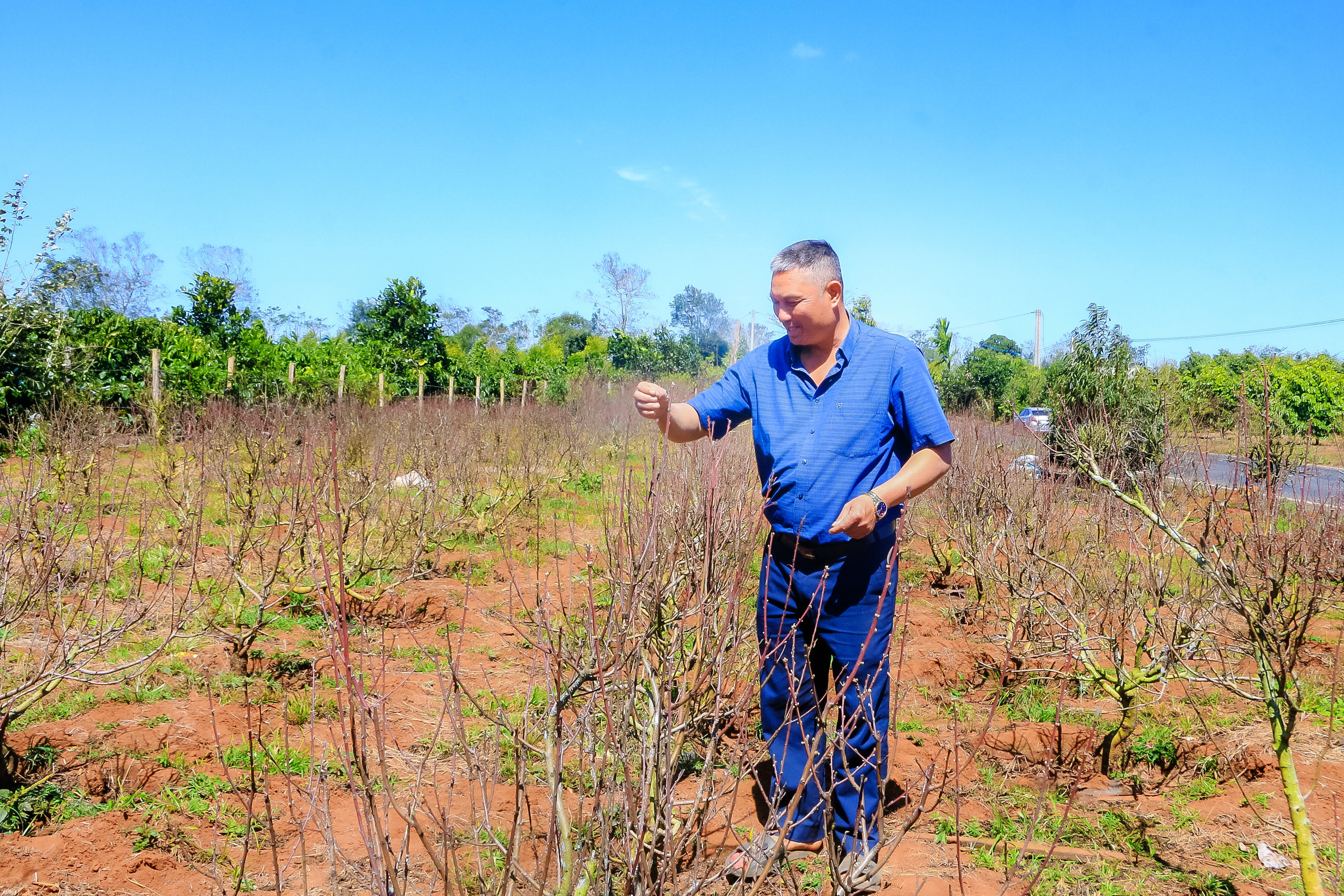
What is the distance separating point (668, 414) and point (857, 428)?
0.61 meters

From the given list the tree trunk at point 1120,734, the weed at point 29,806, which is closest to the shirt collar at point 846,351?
the tree trunk at point 1120,734

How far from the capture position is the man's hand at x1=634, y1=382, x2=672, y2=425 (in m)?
2.56

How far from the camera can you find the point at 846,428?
2.55 metres

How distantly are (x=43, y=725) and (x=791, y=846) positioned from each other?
339cm

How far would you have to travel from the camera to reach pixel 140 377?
13.9 m

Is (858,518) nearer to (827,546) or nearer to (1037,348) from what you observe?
(827,546)

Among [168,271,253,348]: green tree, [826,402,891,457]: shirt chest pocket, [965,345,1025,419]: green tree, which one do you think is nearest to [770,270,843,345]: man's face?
[826,402,891,457]: shirt chest pocket

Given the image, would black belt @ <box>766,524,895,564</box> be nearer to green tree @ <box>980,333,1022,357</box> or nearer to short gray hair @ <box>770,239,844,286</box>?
short gray hair @ <box>770,239,844,286</box>

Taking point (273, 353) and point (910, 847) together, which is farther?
point (273, 353)

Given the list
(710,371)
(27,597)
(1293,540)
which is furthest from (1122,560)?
(710,371)

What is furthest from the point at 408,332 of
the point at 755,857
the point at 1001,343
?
the point at 1001,343

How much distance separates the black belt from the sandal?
81 centimetres

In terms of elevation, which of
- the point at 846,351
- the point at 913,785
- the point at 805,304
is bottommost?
the point at 913,785

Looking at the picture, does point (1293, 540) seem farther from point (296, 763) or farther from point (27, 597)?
point (27, 597)
